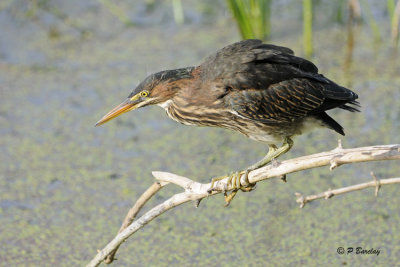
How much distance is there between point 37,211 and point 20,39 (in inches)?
111

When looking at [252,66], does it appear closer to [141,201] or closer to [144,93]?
[144,93]

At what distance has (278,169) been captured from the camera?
3.02m

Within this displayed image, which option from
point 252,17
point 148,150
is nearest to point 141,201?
point 148,150

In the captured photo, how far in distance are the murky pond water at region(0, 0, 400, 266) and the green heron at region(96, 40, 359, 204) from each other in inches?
32.9

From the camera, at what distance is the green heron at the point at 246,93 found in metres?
3.63

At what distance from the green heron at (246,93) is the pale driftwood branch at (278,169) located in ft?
1.20

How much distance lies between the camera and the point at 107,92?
6156 mm

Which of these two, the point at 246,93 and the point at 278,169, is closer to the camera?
the point at 278,169

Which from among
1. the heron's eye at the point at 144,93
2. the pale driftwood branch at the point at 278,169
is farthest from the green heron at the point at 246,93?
the pale driftwood branch at the point at 278,169

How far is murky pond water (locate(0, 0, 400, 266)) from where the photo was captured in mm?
4320

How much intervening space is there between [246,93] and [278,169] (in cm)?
73
